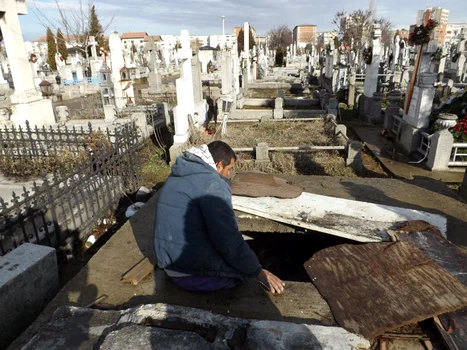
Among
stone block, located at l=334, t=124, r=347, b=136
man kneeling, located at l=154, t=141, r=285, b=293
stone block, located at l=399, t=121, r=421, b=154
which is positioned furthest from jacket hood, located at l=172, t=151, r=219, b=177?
stone block, located at l=399, t=121, r=421, b=154

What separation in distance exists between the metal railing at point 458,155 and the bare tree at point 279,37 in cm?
7016

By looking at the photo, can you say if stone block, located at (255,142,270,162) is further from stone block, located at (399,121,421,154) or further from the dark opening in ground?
stone block, located at (399,121,421,154)

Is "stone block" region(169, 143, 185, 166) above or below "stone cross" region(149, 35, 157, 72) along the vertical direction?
below

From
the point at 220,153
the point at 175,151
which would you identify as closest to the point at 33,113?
the point at 175,151

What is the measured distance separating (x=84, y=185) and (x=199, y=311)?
11.4 feet

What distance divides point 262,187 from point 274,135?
546 centimetres

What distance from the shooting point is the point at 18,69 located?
9445 mm

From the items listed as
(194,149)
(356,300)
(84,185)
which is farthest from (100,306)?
(84,185)

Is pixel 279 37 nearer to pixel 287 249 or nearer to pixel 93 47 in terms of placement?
pixel 93 47

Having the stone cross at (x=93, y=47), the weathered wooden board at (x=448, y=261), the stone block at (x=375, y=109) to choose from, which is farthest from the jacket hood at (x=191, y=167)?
the stone cross at (x=93, y=47)

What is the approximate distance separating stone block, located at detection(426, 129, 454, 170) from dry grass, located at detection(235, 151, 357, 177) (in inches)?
72.4

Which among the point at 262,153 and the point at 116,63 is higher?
the point at 116,63

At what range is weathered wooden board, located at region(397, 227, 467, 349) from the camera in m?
2.12

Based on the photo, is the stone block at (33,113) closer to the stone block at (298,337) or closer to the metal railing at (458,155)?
the stone block at (298,337)
